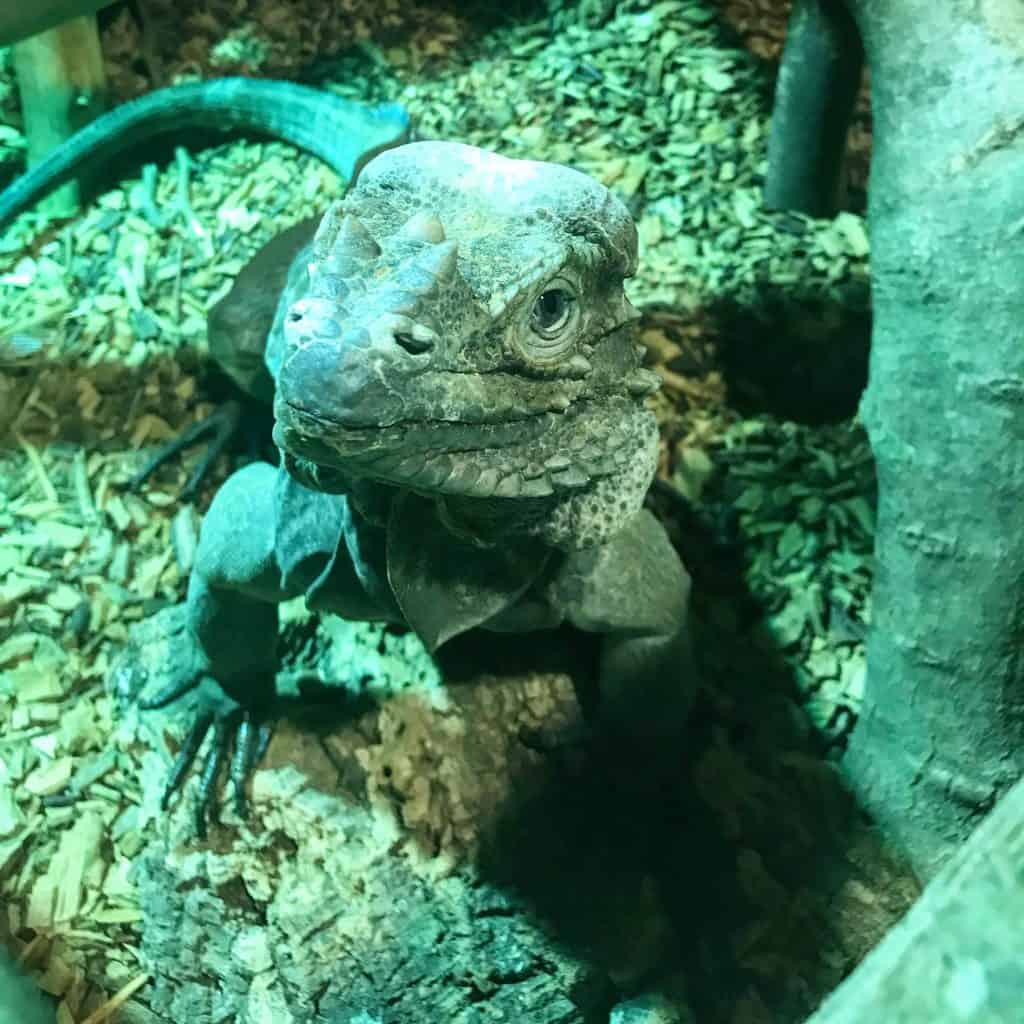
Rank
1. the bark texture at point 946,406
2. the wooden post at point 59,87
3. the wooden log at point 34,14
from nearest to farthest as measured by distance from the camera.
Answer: the bark texture at point 946,406 < the wooden log at point 34,14 < the wooden post at point 59,87

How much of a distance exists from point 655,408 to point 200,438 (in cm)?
152

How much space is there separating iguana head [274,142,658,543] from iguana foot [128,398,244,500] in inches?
67.6

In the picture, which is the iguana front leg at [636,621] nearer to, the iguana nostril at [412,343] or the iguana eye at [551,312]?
the iguana eye at [551,312]

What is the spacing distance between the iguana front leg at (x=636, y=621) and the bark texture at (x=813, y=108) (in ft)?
6.07

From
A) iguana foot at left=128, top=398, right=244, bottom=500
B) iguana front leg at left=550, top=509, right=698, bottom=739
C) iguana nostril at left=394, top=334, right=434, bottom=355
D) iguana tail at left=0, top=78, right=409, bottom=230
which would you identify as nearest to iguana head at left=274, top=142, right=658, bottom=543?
iguana nostril at left=394, top=334, right=434, bottom=355

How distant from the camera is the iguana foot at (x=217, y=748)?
114 inches

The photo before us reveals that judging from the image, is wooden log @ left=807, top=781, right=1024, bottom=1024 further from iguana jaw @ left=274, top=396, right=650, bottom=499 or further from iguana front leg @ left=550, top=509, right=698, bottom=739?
iguana front leg @ left=550, top=509, right=698, bottom=739

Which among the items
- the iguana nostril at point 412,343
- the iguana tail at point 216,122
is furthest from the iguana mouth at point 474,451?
the iguana tail at point 216,122

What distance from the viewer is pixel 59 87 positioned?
418 centimetres

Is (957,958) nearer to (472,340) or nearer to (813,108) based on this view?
(472,340)

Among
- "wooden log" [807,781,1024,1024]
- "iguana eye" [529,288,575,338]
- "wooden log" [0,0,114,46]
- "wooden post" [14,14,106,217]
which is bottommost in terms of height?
"wooden log" [807,781,1024,1024]

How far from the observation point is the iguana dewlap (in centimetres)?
164

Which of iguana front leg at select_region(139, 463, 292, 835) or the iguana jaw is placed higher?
the iguana jaw

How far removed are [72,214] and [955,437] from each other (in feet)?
10.8
